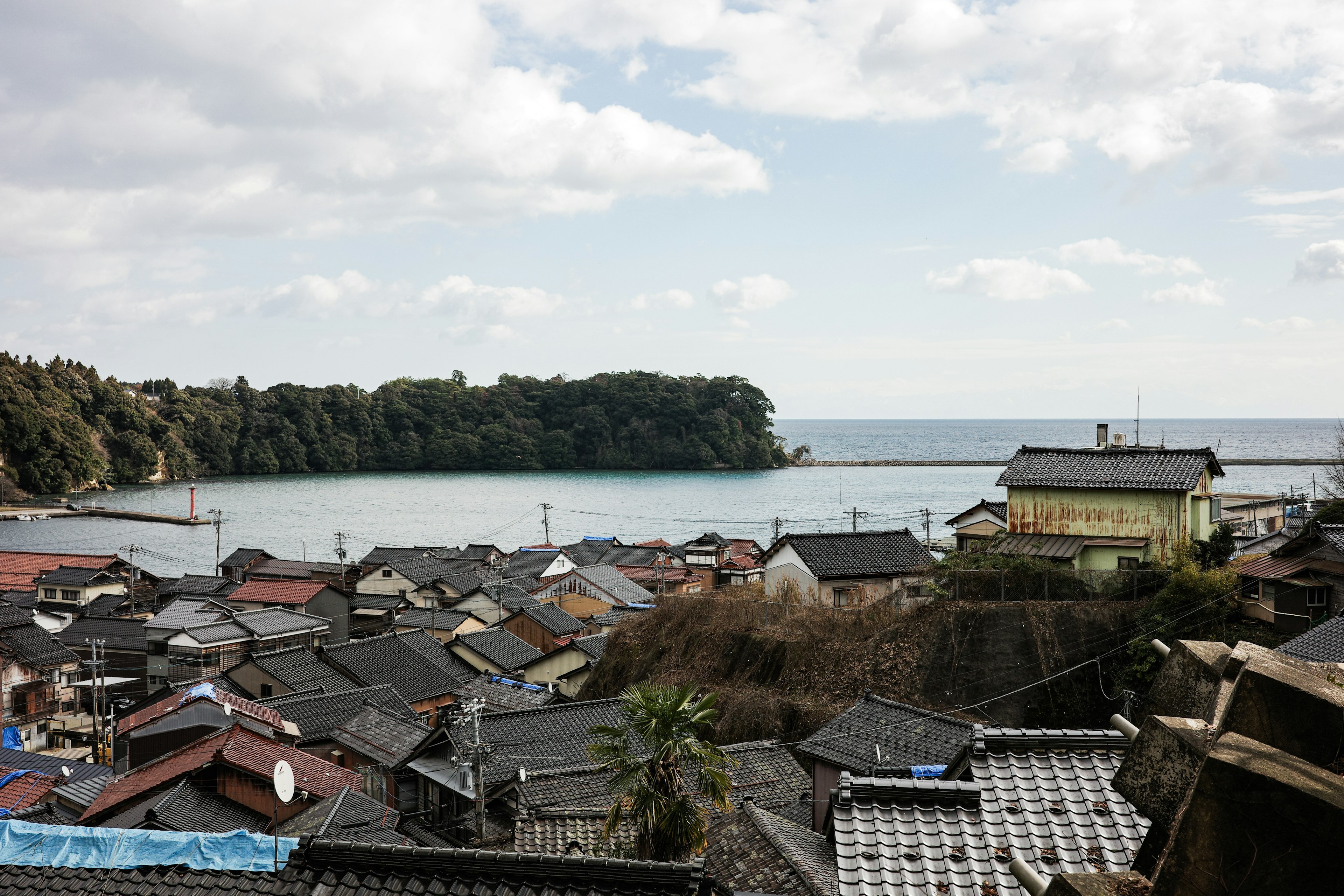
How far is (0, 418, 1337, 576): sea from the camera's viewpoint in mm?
69000

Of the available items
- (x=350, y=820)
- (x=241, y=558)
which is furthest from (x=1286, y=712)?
(x=241, y=558)

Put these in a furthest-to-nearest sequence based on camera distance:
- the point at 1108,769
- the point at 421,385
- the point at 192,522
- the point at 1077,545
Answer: the point at 421,385, the point at 192,522, the point at 1077,545, the point at 1108,769

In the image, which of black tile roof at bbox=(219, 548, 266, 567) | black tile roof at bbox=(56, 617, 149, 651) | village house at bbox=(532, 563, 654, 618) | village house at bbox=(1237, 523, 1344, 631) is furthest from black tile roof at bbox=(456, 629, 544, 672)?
black tile roof at bbox=(219, 548, 266, 567)

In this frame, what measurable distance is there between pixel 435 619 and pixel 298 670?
896 cm

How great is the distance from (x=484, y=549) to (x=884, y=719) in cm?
Result: 4390

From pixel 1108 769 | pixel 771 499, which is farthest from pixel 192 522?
pixel 1108 769

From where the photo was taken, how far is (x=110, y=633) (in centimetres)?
3372

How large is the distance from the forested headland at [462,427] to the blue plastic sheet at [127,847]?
379 feet

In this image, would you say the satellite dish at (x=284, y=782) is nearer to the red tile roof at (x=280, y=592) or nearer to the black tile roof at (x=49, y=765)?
the black tile roof at (x=49, y=765)

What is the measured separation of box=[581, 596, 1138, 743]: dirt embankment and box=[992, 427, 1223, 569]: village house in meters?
2.41

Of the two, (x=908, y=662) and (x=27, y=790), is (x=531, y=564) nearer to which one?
(x=27, y=790)

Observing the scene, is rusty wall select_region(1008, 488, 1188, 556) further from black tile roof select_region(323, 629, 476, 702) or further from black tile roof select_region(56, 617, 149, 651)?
black tile roof select_region(56, 617, 149, 651)

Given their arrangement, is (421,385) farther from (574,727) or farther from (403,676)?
(574,727)

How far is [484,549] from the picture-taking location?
2215 inches
